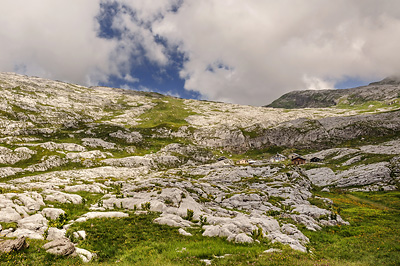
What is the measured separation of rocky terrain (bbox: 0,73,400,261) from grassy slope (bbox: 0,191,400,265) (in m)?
1.49

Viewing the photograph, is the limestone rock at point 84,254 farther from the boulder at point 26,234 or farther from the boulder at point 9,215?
the boulder at point 9,215

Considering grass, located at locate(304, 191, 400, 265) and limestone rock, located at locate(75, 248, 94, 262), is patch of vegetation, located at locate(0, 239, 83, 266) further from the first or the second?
grass, located at locate(304, 191, 400, 265)

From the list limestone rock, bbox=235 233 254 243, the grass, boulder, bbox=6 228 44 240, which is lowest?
the grass

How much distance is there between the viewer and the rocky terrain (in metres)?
26.4

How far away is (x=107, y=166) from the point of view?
4139 inches

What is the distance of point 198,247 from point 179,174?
67997mm

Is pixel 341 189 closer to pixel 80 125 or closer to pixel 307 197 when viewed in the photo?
pixel 307 197

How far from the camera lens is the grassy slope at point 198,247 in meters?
15.3

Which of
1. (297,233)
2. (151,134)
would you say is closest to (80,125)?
(151,134)

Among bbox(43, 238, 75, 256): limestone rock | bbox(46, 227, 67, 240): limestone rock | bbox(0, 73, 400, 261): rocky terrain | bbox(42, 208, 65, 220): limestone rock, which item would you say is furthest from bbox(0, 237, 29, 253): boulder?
bbox(42, 208, 65, 220): limestone rock

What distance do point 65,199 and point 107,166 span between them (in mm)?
76649

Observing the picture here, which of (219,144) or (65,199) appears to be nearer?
(65,199)

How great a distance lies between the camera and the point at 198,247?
18.6 m

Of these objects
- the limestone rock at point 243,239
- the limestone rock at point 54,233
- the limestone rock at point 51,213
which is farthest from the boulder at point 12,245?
the limestone rock at point 243,239
